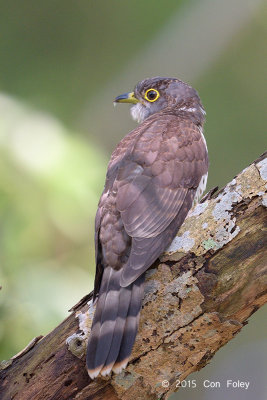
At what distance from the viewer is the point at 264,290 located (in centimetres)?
386

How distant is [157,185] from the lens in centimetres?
468

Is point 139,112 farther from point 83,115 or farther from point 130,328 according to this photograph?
point 130,328

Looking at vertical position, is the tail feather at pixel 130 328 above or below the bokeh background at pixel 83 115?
below

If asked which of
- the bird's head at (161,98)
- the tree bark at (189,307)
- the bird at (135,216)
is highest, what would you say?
the bird's head at (161,98)

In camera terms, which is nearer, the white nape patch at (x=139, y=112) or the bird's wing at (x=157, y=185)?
the bird's wing at (x=157, y=185)

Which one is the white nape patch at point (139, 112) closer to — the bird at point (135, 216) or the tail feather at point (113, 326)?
the bird at point (135, 216)

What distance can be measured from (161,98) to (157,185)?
2.01 meters

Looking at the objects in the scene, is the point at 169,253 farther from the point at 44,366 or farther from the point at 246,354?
the point at 246,354

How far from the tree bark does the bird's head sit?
2.28m

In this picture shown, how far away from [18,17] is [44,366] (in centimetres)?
789

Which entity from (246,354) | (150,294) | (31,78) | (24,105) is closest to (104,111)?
(31,78)

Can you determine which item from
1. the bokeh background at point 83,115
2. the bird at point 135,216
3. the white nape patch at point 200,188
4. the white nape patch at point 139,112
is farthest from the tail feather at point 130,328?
the white nape patch at point 139,112

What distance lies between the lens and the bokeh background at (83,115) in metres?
5.11

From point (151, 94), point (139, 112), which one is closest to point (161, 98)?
point (151, 94)
